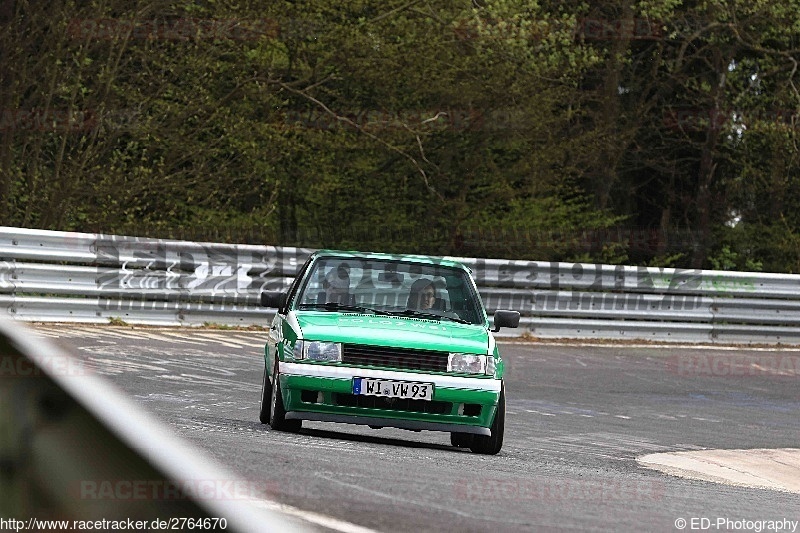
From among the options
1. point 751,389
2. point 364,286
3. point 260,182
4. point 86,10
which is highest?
point 86,10

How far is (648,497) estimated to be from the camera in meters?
7.87

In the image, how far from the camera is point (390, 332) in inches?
379

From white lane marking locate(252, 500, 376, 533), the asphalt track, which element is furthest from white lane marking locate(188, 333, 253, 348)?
white lane marking locate(252, 500, 376, 533)

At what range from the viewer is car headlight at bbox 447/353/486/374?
9.55 metres

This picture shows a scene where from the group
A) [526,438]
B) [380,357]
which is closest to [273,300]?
[380,357]

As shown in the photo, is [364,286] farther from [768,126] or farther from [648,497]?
[768,126]

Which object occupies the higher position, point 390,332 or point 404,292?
point 404,292

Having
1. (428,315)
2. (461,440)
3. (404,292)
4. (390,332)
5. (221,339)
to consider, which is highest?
(404,292)

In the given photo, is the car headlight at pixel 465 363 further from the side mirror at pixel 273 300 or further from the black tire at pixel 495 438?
the side mirror at pixel 273 300

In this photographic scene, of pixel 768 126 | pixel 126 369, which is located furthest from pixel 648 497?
pixel 768 126

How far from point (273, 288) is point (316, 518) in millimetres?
13888

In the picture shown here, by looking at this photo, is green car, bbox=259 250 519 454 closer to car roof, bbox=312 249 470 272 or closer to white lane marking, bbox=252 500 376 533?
car roof, bbox=312 249 470 272

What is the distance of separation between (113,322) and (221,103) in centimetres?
818

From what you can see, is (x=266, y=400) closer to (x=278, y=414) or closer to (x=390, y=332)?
(x=278, y=414)
